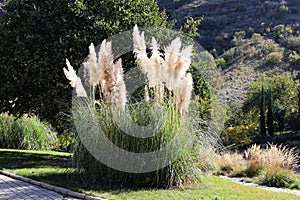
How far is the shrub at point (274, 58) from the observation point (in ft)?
131

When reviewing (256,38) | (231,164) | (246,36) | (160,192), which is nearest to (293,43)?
(256,38)

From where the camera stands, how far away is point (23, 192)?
592 cm

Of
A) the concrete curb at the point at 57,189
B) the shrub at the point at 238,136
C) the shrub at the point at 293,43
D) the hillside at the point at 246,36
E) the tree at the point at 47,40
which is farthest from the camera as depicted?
the shrub at the point at 293,43

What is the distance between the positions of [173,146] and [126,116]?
33.8 inches

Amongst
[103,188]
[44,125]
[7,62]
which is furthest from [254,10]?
[103,188]

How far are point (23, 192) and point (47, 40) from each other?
5.12m

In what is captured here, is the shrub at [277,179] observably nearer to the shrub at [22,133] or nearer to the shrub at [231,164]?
the shrub at [231,164]

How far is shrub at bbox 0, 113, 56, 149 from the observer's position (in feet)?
48.3

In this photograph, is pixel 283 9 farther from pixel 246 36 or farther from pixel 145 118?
pixel 145 118

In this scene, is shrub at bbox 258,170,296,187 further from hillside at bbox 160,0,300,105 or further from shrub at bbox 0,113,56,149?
hillside at bbox 160,0,300,105

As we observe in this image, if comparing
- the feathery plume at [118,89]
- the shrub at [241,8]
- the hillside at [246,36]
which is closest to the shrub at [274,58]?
the hillside at [246,36]

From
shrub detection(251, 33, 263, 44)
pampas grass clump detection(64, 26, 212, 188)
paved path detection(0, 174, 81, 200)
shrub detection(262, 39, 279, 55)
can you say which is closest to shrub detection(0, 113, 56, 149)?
paved path detection(0, 174, 81, 200)

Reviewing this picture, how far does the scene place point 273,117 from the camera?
2959 cm

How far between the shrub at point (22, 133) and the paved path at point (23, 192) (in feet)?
27.0
